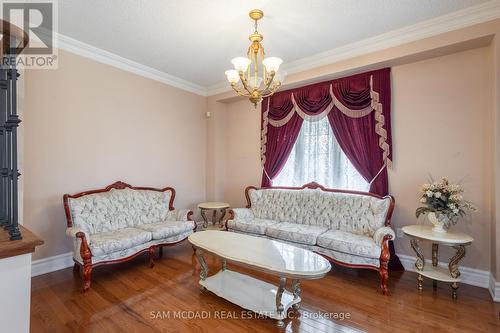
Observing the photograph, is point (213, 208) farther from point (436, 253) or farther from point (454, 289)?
point (454, 289)

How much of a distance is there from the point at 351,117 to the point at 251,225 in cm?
218

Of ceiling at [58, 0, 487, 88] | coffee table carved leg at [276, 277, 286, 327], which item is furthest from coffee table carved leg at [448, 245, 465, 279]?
ceiling at [58, 0, 487, 88]

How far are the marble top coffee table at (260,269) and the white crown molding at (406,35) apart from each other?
2689mm

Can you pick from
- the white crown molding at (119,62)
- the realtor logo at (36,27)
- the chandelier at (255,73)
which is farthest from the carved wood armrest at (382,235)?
the realtor logo at (36,27)

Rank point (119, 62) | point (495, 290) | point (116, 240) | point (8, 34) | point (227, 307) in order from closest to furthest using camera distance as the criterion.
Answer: point (8, 34)
point (227, 307)
point (495, 290)
point (116, 240)
point (119, 62)

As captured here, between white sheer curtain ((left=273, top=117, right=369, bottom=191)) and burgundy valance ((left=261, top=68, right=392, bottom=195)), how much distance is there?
122 mm

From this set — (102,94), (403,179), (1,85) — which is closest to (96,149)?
(102,94)

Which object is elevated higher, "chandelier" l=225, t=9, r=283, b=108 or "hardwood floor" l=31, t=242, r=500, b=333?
"chandelier" l=225, t=9, r=283, b=108

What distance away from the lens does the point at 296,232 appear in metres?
3.31

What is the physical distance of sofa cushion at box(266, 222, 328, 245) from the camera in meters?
3.21

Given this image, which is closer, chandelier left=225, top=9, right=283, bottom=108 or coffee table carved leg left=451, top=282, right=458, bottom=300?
chandelier left=225, top=9, right=283, bottom=108

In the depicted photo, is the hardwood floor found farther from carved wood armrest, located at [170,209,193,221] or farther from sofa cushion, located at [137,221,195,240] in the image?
carved wood armrest, located at [170,209,193,221]

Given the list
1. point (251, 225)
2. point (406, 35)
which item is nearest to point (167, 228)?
point (251, 225)

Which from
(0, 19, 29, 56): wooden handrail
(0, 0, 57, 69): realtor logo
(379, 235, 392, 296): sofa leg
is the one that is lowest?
(379, 235, 392, 296): sofa leg
